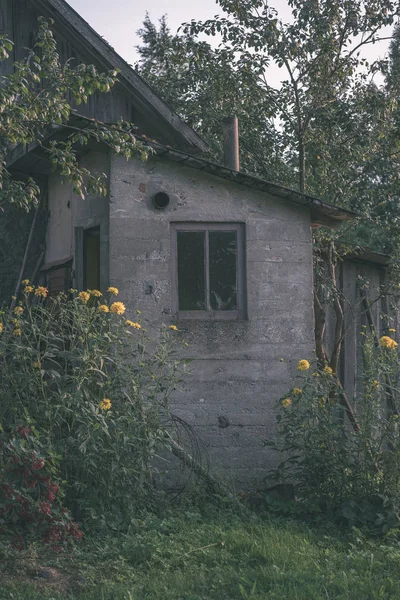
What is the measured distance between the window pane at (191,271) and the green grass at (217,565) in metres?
2.45

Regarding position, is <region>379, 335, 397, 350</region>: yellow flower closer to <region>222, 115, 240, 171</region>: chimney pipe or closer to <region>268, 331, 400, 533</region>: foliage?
<region>268, 331, 400, 533</region>: foliage

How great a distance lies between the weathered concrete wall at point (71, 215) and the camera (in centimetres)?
921

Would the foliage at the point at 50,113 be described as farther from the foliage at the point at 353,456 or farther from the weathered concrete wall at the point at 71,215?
the foliage at the point at 353,456

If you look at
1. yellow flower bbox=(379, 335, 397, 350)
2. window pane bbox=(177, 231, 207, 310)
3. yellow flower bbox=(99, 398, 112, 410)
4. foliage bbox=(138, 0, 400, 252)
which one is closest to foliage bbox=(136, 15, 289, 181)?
foliage bbox=(138, 0, 400, 252)

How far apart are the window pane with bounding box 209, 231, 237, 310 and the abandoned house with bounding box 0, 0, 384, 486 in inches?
0.4

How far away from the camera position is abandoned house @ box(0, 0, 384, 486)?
8977 millimetres

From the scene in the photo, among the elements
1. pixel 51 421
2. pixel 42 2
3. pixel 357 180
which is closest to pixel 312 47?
pixel 357 180

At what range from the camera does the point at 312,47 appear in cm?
1135

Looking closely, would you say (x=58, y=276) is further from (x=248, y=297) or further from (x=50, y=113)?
(x=50, y=113)

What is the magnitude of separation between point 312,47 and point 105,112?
3138 millimetres

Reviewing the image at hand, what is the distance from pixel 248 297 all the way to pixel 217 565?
3.52 m

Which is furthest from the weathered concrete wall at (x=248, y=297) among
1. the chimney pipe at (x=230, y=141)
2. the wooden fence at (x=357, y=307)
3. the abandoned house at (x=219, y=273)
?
the wooden fence at (x=357, y=307)

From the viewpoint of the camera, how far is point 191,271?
364 inches

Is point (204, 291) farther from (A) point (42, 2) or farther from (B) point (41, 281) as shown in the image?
(A) point (42, 2)
